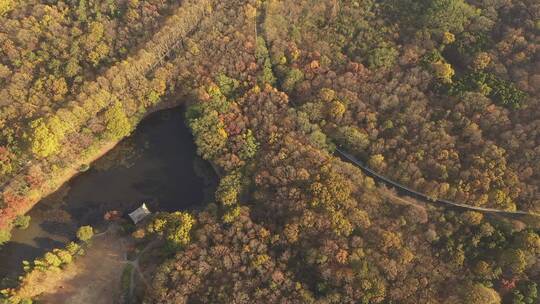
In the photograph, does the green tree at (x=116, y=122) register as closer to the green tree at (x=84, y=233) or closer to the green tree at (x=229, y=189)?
the green tree at (x=84, y=233)

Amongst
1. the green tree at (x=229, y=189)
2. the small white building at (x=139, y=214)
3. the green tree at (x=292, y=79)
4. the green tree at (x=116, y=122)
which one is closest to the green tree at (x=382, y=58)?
the green tree at (x=292, y=79)

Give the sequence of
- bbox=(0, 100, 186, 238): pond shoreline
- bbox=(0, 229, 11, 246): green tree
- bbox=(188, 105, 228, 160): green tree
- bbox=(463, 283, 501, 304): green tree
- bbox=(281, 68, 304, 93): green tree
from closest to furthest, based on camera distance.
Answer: bbox=(463, 283, 501, 304): green tree, bbox=(0, 229, 11, 246): green tree, bbox=(0, 100, 186, 238): pond shoreline, bbox=(188, 105, 228, 160): green tree, bbox=(281, 68, 304, 93): green tree

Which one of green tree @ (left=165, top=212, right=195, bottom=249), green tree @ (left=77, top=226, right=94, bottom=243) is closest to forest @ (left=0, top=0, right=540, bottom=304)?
green tree @ (left=165, top=212, right=195, bottom=249)

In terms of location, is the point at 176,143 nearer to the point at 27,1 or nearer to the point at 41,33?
the point at 41,33

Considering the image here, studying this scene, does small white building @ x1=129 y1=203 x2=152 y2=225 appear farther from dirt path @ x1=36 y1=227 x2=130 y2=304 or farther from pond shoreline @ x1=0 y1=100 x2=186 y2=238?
pond shoreline @ x1=0 y1=100 x2=186 y2=238

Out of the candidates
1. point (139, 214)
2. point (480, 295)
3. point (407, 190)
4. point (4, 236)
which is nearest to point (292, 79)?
point (407, 190)

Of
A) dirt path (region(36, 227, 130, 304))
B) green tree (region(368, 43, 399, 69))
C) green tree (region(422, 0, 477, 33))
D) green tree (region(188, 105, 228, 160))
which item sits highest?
green tree (region(422, 0, 477, 33))

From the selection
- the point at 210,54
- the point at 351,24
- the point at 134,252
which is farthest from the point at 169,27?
the point at 134,252
